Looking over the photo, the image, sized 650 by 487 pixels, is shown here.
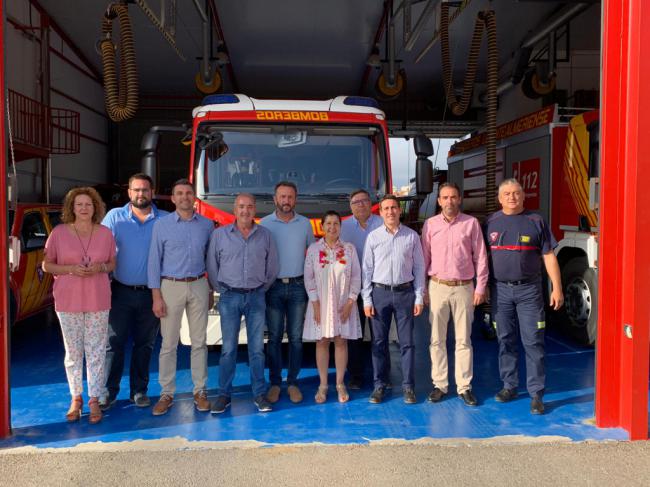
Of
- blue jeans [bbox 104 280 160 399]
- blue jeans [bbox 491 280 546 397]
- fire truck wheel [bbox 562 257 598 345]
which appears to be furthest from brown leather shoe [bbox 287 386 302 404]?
fire truck wheel [bbox 562 257 598 345]

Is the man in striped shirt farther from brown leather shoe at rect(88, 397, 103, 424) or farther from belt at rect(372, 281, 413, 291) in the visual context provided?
brown leather shoe at rect(88, 397, 103, 424)

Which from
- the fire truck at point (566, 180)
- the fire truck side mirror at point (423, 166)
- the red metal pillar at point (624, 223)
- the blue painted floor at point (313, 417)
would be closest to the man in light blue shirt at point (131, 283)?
the blue painted floor at point (313, 417)

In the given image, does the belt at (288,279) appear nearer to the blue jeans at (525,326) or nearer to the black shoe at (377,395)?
the black shoe at (377,395)

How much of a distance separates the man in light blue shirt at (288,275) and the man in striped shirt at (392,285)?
535 mm

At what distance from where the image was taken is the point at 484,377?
587 cm

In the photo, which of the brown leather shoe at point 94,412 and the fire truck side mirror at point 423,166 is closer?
the brown leather shoe at point 94,412

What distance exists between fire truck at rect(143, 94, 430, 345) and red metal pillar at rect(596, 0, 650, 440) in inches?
87.5

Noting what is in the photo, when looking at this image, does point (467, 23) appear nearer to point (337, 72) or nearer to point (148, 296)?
point (337, 72)

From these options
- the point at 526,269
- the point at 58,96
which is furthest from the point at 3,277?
the point at 58,96

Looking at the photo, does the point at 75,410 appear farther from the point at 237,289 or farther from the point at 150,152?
the point at 150,152

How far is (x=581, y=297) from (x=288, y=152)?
12.4 feet

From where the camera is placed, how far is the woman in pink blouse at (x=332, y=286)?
501cm

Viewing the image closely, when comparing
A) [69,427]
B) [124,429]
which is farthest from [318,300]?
[69,427]

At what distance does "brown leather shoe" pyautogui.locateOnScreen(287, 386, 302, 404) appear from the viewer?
510 centimetres
